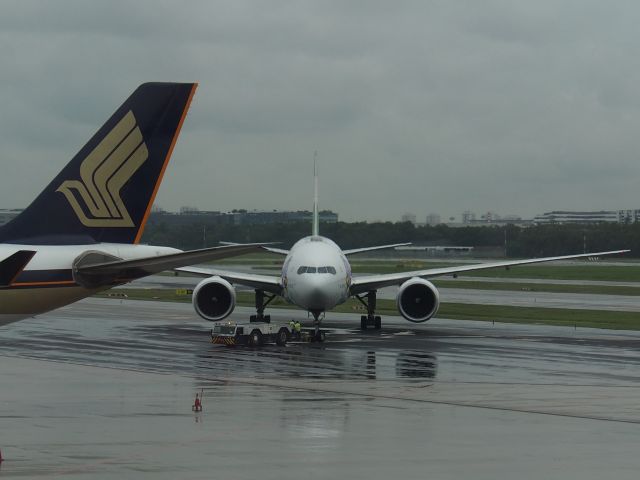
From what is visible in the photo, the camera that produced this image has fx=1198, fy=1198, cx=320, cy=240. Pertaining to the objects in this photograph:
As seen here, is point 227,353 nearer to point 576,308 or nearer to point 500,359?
point 500,359

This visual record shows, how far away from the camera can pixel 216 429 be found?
26156 millimetres

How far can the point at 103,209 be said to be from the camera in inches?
1035

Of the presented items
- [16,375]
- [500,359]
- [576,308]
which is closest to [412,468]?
[16,375]

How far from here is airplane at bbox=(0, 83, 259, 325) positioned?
82.4ft

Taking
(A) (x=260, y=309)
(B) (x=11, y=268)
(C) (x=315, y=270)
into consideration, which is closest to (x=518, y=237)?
(A) (x=260, y=309)

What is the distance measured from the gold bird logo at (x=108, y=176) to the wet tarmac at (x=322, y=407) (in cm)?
470

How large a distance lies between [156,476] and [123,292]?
77.9m

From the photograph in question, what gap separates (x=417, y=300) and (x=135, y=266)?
1332 inches

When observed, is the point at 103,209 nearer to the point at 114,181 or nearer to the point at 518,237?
the point at 114,181

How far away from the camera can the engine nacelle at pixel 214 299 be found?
185 feet

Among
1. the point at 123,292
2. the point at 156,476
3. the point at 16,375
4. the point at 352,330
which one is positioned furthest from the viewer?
the point at 123,292

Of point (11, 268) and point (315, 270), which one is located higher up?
point (315, 270)

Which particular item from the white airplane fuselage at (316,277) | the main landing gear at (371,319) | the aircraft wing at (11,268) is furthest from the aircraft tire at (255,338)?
the aircraft wing at (11,268)

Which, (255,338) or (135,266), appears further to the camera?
(255,338)
